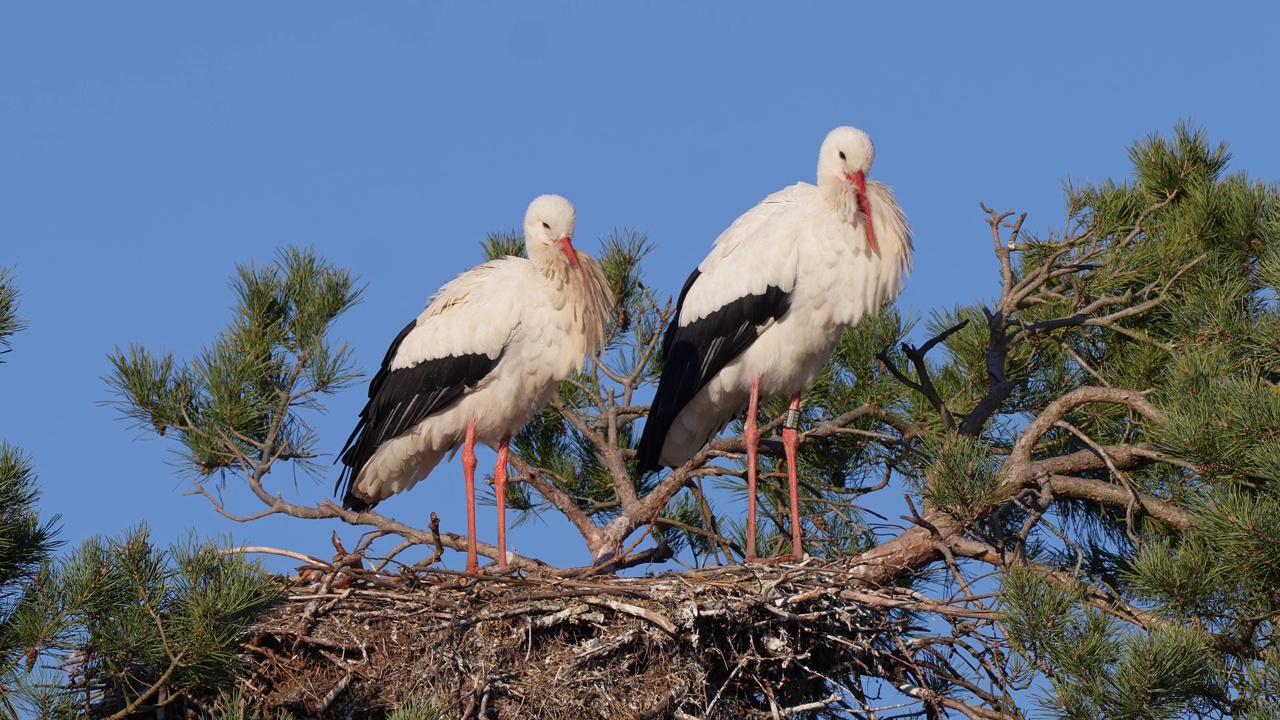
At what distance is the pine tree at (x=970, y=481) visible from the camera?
534 centimetres

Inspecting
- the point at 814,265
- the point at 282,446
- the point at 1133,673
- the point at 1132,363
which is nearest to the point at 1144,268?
the point at 1132,363

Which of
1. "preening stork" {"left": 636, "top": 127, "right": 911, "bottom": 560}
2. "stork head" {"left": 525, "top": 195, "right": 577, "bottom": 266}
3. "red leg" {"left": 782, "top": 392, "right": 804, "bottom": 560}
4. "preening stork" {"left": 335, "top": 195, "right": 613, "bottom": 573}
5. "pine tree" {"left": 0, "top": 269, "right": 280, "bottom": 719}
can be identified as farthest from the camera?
"stork head" {"left": 525, "top": 195, "right": 577, "bottom": 266}

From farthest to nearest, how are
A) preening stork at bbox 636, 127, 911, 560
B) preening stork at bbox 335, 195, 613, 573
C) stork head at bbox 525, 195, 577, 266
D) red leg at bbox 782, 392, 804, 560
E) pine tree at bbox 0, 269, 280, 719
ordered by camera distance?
stork head at bbox 525, 195, 577, 266 → preening stork at bbox 335, 195, 613, 573 → preening stork at bbox 636, 127, 911, 560 → red leg at bbox 782, 392, 804, 560 → pine tree at bbox 0, 269, 280, 719

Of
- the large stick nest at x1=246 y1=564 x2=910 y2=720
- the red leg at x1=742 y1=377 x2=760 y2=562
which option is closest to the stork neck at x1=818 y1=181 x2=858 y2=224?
the red leg at x1=742 y1=377 x2=760 y2=562

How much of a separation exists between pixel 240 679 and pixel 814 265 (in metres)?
3.28

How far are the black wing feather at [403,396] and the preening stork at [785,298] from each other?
921 mm

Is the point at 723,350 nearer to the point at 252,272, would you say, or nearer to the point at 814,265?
the point at 814,265

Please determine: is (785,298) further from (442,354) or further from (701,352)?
(442,354)

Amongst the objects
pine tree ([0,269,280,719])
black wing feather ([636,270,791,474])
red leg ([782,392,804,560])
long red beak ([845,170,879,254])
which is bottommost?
pine tree ([0,269,280,719])

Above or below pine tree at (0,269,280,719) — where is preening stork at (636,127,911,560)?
above

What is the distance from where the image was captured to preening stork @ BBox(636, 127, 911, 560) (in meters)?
7.51

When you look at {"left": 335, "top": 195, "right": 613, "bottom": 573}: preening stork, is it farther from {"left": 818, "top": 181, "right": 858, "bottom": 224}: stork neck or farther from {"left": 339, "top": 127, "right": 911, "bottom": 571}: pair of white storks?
{"left": 818, "top": 181, "right": 858, "bottom": 224}: stork neck

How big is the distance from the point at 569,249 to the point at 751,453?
1327 mm

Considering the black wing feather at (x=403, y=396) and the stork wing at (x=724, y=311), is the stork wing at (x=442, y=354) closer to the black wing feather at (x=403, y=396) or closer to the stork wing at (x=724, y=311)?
the black wing feather at (x=403, y=396)
